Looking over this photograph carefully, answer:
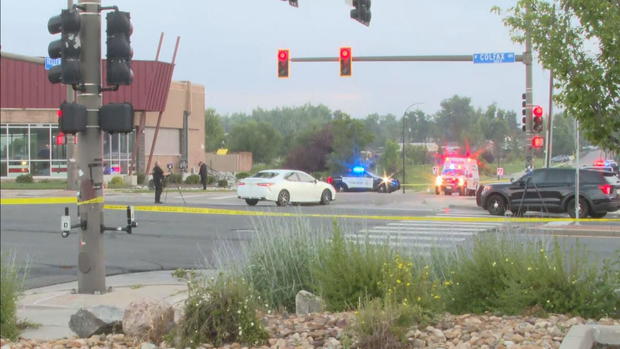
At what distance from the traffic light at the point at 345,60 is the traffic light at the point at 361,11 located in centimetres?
735

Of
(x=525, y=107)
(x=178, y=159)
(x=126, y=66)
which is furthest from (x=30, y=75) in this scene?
(x=126, y=66)

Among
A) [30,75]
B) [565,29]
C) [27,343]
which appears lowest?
[27,343]

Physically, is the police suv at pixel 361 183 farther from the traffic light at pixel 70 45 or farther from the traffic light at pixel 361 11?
the traffic light at pixel 70 45

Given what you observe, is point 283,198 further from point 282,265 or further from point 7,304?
point 7,304

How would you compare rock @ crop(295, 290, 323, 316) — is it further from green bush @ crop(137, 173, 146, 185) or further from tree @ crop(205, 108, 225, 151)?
tree @ crop(205, 108, 225, 151)

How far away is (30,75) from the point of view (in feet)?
166

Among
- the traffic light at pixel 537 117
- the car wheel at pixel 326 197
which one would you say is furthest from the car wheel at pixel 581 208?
the car wheel at pixel 326 197

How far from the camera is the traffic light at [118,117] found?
424 inches

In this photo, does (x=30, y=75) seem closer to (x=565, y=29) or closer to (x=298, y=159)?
(x=298, y=159)

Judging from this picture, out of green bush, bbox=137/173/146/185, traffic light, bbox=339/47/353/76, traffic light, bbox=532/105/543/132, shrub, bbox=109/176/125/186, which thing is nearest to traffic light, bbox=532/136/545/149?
traffic light, bbox=532/105/543/132

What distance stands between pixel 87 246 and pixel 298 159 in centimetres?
7225

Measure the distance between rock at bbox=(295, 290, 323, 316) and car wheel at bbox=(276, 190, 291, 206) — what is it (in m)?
22.5

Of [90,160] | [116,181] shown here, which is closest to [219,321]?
[90,160]

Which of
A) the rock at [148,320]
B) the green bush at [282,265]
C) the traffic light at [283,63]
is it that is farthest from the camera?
the traffic light at [283,63]
